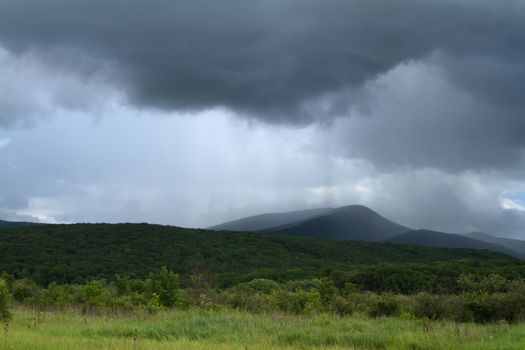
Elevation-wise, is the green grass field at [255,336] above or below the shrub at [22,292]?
above

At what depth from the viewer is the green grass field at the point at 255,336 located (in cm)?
1338

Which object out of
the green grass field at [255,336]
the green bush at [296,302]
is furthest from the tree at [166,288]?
the green grass field at [255,336]

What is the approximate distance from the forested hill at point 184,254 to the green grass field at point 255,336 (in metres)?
56.3

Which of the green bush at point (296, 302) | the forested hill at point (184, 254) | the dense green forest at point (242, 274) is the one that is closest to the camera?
the dense green forest at point (242, 274)

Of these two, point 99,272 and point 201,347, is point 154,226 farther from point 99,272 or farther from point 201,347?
point 201,347

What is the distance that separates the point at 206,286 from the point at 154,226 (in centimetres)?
12239

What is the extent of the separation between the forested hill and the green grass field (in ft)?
185

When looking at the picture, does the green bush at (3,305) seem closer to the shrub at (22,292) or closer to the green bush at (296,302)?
the green bush at (296,302)

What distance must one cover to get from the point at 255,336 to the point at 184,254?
357 feet

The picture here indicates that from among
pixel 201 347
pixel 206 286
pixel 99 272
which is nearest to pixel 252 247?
pixel 99 272

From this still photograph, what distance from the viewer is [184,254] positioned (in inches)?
4828

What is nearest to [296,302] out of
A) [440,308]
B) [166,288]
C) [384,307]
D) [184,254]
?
[384,307]

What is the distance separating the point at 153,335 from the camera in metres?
16.5

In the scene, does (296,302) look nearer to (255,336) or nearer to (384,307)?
(384,307)
